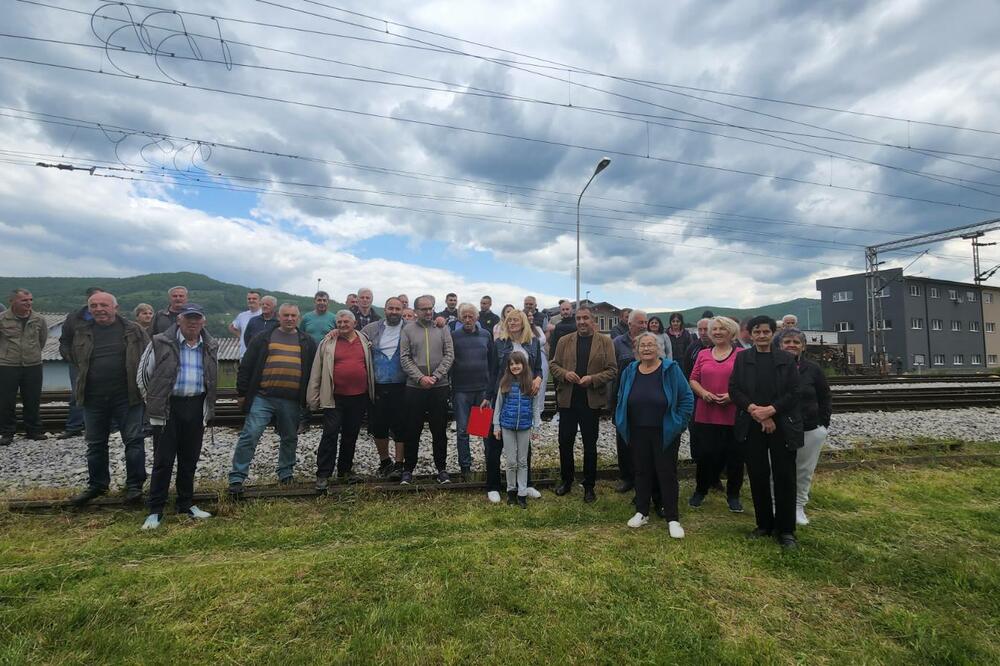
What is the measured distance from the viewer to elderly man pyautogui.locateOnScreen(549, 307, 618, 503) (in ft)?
17.6

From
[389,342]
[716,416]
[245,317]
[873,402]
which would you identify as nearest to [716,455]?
[716,416]

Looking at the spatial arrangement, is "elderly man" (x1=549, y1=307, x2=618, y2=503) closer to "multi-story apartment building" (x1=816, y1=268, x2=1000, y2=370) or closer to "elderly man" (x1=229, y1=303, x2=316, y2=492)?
"elderly man" (x1=229, y1=303, x2=316, y2=492)

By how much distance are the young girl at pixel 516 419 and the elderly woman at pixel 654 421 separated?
41.5 inches

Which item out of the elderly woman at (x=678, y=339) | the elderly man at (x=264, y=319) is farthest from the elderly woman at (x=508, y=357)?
the elderly man at (x=264, y=319)

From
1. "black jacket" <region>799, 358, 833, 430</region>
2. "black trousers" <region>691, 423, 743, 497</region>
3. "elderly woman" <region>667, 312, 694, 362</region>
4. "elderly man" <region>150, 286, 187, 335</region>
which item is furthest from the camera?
"elderly woman" <region>667, 312, 694, 362</region>

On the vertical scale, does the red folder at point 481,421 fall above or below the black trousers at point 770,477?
above

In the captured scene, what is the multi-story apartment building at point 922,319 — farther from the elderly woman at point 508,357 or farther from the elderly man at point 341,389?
the elderly man at point 341,389

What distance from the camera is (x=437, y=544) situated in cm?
399

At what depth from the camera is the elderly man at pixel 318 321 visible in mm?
7285

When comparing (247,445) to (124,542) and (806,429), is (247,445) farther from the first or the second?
(806,429)

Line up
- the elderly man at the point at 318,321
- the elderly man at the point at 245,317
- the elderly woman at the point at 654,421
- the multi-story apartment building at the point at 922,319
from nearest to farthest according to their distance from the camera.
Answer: the elderly woman at the point at 654,421 → the elderly man at the point at 318,321 → the elderly man at the point at 245,317 → the multi-story apartment building at the point at 922,319

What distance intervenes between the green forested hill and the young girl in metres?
131

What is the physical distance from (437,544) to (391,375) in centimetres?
260

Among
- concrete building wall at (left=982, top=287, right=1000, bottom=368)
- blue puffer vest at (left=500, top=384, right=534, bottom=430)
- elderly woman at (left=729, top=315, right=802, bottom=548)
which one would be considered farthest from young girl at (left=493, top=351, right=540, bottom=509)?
Result: concrete building wall at (left=982, top=287, right=1000, bottom=368)
